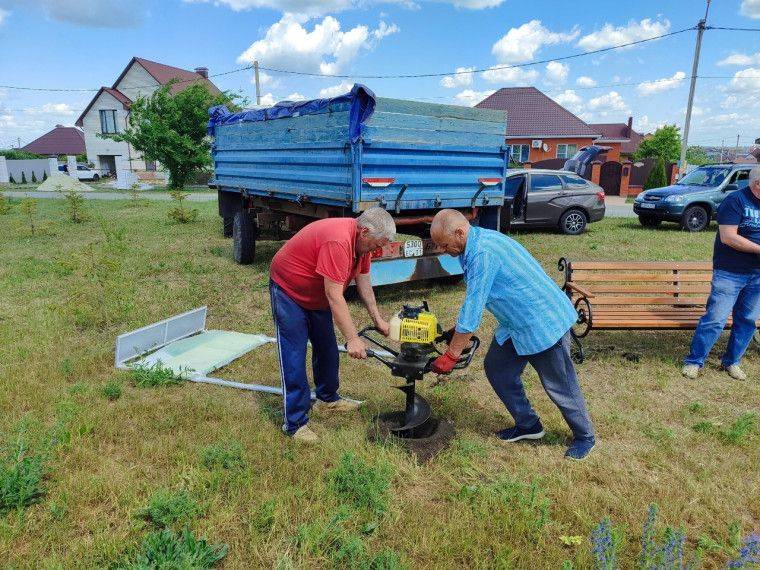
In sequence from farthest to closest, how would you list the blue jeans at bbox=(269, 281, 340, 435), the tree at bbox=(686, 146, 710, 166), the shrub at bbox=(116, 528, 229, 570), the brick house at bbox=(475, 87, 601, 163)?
1. the tree at bbox=(686, 146, 710, 166)
2. the brick house at bbox=(475, 87, 601, 163)
3. the blue jeans at bbox=(269, 281, 340, 435)
4. the shrub at bbox=(116, 528, 229, 570)

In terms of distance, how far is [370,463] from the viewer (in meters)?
3.09

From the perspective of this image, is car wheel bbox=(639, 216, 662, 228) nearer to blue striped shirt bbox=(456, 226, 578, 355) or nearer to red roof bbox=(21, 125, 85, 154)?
blue striped shirt bbox=(456, 226, 578, 355)

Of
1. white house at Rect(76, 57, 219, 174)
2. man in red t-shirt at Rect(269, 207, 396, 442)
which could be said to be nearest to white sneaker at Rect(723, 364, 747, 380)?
man in red t-shirt at Rect(269, 207, 396, 442)

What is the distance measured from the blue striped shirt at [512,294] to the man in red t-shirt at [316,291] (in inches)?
19.9

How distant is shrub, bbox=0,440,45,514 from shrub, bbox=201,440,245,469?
0.83m

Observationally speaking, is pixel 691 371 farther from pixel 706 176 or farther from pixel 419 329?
pixel 706 176

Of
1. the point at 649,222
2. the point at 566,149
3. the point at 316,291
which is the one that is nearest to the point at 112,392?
the point at 316,291

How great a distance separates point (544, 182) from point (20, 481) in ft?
36.5

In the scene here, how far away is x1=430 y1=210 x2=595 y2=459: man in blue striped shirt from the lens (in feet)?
9.14

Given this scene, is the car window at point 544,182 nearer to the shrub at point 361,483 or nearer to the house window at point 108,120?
the shrub at point 361,483

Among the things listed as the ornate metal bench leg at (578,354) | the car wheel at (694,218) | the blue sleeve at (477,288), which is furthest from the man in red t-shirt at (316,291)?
the car wheel at (694,218)

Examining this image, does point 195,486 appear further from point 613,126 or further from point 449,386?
point 613,126

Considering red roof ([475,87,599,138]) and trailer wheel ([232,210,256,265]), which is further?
red roof ([475,87,599,138])

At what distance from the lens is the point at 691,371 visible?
14.6 ft
